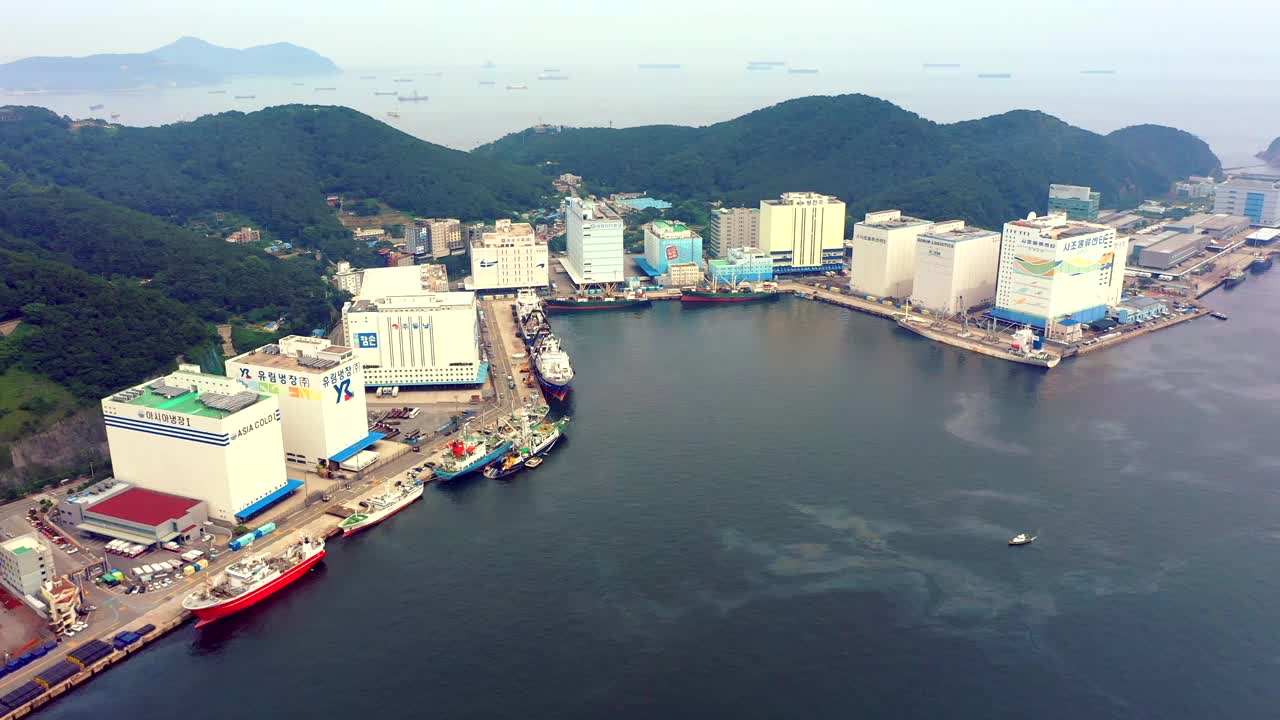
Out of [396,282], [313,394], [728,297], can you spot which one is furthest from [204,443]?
[728,297]

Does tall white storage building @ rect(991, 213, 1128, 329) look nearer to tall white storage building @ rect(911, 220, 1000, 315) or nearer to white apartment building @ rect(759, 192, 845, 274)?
tall white storage building @ rect(911, 220, 1000, 315)

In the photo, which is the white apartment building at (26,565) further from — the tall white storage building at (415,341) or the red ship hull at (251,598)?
the tall white storage building at (415,341)

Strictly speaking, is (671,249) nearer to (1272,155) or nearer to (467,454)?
(467,454)

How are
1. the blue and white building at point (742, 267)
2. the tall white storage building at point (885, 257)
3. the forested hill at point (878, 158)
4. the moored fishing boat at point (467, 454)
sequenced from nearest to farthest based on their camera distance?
the moored fishing boat at point (467, 454) → the tall white storage building at point (885, 257) → the blue and white building at point (742, 267) → the forested hill at point (878, 158)

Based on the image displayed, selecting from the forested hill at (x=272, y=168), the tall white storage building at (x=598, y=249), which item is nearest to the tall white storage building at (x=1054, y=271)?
the tall white storage building at (x=598, y=249)

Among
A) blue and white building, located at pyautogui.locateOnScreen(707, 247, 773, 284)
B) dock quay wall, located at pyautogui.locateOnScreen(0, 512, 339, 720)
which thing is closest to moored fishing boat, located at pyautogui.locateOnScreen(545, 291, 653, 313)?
blue and white building, located at pyautogui.locateOnScreen(707, 247, 773, 284)

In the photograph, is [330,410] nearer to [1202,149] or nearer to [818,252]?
[818,252]

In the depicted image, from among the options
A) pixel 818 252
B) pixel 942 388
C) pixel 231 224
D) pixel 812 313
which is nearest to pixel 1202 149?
pixel 818 252
